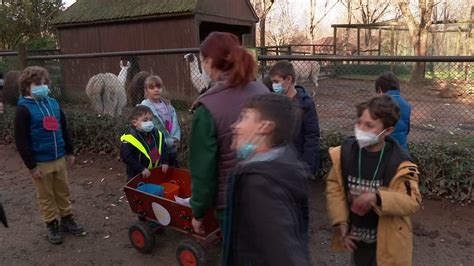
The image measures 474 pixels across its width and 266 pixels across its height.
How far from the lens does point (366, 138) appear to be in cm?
252

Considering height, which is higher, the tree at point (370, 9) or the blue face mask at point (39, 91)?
the tree at point (370, 9)

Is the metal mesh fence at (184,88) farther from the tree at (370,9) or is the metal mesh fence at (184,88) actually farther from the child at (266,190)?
the tree at (370,9)

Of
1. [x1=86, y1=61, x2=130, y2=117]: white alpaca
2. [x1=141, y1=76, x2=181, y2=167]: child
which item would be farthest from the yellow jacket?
[x1=86, y1=61, x2=130, y2=117]: white alpaca

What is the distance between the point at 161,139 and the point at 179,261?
1.16 metres

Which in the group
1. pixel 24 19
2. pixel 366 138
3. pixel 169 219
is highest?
pixel 24 19

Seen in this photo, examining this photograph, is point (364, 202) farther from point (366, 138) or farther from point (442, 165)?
point (442, 165)

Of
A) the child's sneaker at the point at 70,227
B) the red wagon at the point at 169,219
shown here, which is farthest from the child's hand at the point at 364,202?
the child's sneaker at the point at 70,227

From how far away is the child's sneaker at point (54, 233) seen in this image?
419 centimetres

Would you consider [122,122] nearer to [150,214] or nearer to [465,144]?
[150,214]

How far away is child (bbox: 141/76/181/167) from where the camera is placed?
4285 millimetres

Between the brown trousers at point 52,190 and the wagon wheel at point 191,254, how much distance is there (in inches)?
57.9

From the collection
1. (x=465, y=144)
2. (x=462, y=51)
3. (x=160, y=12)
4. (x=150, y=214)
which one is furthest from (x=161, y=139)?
(x=462, y=51)

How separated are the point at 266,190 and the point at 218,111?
0.71 meters

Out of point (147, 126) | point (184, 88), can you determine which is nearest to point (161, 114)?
point (147, 126)
